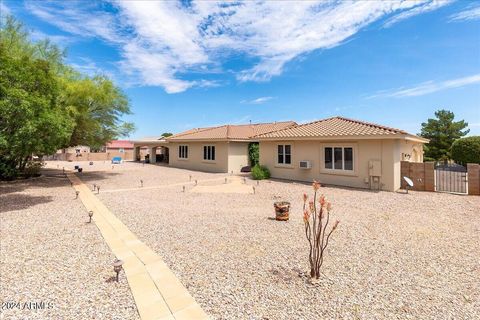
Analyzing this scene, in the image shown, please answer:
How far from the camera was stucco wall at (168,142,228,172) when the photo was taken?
22828 mm

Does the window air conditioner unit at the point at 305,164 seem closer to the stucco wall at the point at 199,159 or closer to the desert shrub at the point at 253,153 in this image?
the desert shrub at the point at 253,153

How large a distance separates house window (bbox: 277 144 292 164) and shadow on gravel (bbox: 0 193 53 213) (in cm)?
1412

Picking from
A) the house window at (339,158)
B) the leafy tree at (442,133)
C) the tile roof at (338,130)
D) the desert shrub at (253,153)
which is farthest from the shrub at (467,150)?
the desert shrub at (253,153)

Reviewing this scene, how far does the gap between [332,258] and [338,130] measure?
1125 centimetres

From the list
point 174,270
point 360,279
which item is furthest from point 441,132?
point 174,270

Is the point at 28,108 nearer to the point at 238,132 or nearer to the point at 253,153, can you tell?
the point at 253,153

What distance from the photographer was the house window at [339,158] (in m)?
14.5

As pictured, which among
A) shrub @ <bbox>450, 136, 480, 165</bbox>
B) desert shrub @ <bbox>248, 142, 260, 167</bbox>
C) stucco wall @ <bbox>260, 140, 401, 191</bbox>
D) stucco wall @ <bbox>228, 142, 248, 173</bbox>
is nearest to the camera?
stucco wall @ <bbox>260, 140, 401, 191</bbox>

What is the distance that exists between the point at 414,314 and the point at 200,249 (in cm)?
433

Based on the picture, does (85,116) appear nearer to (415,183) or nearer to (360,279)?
(360,279)

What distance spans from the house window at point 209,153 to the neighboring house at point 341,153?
643cm

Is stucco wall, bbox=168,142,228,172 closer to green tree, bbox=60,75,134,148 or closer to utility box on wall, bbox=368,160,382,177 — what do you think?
green tree, bbox=60,75,134,148

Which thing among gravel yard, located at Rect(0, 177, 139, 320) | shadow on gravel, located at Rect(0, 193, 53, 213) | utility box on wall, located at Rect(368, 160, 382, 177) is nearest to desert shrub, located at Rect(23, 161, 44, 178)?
shadow on gravel, located at Rect(0, 193, 53, 213)

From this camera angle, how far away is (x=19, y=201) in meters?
11.1
